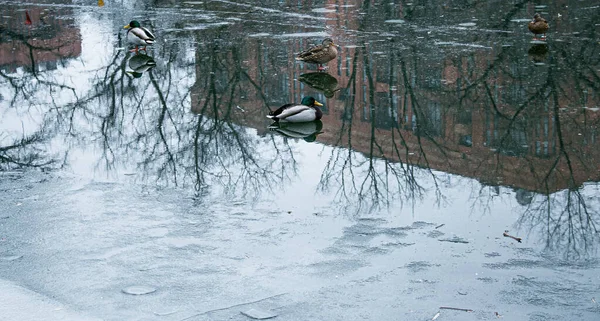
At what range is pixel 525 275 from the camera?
7.85 m

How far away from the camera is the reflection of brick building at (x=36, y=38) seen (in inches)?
750

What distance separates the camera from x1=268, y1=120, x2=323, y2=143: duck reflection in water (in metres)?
12.8

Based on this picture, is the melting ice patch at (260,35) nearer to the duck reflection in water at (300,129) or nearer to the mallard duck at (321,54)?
the mallard duck at (321,54)

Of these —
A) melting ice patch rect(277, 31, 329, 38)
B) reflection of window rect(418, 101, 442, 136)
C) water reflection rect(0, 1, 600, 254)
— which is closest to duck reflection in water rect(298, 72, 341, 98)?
water reflection rect(0, 1, 600, 254)

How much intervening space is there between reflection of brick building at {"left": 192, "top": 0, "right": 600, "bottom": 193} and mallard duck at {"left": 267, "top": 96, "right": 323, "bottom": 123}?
0.31 metres

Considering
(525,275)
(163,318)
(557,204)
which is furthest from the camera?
(557,204)

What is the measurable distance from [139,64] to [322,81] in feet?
13.5

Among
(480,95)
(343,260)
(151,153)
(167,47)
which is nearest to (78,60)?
(167,47)

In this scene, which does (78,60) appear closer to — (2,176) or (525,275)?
(2,176)

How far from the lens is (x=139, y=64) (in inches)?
696

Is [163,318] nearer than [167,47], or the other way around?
[163,318]

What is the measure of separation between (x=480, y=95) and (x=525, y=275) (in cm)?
690

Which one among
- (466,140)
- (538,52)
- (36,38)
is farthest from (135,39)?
(466,140)

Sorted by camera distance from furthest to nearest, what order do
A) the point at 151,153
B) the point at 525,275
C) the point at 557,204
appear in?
the point at 151,153
the point at 557,204
the point at 525,275
